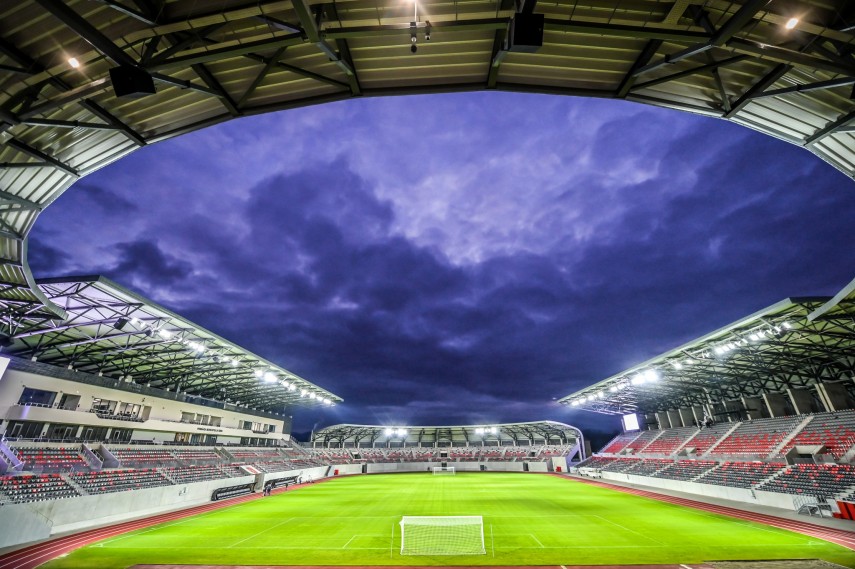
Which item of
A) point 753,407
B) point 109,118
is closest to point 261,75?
point 109,118

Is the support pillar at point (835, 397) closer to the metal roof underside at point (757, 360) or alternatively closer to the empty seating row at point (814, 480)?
the metal roof underside at point (757, 360)

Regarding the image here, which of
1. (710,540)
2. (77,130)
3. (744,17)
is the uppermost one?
(77,130)

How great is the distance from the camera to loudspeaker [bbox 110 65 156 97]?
6.50 m

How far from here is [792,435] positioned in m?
31.9

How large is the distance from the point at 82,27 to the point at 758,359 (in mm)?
46984

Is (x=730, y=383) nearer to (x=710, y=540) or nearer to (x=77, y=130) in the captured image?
(x=710, y=540)

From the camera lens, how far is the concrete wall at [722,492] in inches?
965

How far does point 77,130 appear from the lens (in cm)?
944

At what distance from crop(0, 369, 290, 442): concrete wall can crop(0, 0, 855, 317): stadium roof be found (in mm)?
25188

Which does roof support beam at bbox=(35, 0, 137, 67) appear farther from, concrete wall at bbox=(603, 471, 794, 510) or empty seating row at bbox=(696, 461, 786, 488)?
empty seating row at bbox=(696, 461, 786, 488)

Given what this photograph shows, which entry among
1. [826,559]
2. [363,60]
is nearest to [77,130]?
[363,60]

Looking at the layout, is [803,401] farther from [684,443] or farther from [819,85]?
[819,85]

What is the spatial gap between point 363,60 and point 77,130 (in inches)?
305

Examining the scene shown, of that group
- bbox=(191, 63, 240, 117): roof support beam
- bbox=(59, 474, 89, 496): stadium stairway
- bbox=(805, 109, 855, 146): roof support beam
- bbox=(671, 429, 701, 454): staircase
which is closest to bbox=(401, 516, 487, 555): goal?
bbox=(191, 63, 240, 117): roof support beam
